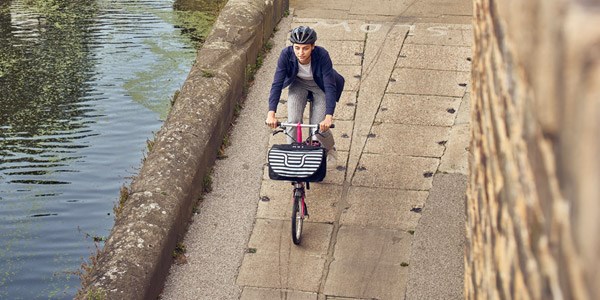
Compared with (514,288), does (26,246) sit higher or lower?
lower

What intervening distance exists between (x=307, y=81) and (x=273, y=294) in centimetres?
191

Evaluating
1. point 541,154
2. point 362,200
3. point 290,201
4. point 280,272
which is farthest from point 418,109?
point 541,154

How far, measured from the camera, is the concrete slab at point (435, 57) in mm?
12312

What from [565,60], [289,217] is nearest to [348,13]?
[289,217]

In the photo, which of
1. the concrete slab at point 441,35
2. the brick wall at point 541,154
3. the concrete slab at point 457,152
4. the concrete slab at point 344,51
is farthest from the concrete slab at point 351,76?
the brick wall at point 541,154

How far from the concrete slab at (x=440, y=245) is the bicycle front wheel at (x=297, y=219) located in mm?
933

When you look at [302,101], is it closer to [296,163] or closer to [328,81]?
[328,81]

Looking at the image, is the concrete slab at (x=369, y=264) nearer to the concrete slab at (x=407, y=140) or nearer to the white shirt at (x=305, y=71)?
the white shirt at (x=305, y=71)

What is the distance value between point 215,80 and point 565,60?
8820 mm

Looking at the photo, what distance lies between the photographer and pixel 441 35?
13.4 m

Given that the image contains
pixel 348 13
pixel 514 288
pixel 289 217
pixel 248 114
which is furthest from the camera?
pixel 348 13

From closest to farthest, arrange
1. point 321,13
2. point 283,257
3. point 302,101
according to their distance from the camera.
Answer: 1. point 283,257
2. point 302,101
3. point 321,13

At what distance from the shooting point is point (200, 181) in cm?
961

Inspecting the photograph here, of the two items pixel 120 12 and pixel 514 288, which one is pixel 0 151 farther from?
pixel 514 288
